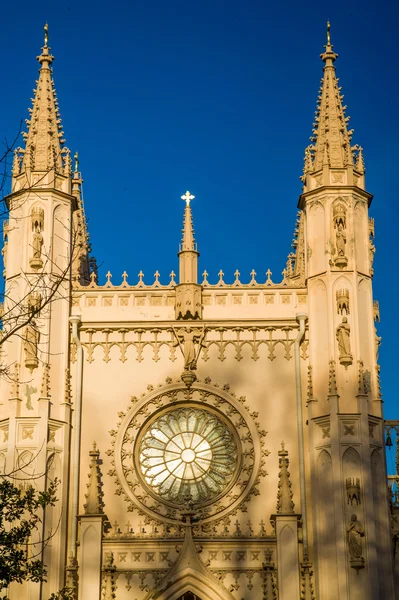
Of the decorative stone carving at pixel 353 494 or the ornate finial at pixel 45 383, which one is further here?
the ornate finial at pixel 45 383

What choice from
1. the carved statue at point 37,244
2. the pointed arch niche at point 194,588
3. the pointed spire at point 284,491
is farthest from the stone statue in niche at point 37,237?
the pointed arch niche at point 194,588

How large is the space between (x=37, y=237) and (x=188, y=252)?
4.02 metres

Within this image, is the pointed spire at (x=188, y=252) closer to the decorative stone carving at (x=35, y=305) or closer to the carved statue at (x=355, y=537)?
the decorative stone carving at (x=35, y=305)

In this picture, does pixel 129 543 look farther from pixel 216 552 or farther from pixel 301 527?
pixel 301 527

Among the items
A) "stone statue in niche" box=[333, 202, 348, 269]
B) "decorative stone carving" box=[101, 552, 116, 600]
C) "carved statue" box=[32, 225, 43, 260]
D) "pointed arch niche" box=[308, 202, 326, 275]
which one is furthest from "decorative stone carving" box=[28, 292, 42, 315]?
"stone statue in niche" box=[333, 202, 348, 269]

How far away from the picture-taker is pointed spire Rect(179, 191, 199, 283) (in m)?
32.4

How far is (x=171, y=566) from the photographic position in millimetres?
29594

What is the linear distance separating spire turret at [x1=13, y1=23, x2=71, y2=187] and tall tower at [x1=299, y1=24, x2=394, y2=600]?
268 inches

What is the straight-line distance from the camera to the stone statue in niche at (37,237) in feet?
104

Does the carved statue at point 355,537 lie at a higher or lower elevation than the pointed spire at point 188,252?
lower

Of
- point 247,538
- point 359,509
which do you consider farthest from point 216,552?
point 359,509

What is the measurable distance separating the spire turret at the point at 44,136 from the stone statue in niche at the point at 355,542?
11747 mm

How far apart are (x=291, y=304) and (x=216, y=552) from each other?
22.5ft

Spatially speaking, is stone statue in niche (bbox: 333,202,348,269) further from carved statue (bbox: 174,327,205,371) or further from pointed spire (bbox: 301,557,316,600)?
pointed spire (bbox: 301,557,316,600)
